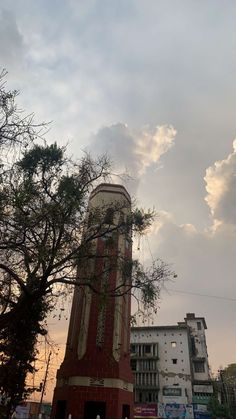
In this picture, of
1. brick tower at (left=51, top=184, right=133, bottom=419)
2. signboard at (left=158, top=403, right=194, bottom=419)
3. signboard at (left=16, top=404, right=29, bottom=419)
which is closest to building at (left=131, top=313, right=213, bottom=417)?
signboard at (left=158, top=403, right=194, bottom=419)

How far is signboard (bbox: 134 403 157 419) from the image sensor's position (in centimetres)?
4850

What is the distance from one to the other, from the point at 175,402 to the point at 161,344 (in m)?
8.66

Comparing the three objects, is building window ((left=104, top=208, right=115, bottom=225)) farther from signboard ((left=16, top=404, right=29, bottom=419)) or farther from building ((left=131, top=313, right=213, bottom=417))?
signboard ((left=16, top=404, right=29, bottom=419))

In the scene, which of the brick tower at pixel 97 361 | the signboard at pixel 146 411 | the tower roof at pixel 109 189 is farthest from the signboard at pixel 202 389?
the tower roof at pixel 109 189

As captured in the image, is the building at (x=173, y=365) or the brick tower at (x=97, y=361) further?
the building at (x=173, y=365)

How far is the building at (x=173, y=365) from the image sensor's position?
165 feet

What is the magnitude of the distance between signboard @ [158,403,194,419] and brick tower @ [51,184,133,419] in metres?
25.8

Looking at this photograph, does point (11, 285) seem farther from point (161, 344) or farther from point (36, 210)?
point (161, 344)

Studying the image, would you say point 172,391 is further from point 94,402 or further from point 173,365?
point 94,402

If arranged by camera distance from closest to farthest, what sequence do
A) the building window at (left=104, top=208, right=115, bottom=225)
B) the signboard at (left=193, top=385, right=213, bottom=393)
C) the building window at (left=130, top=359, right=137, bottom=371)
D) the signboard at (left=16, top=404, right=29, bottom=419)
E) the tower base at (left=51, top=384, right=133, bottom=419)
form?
the building window at (left=104, top=208, right=115, bottom=225) → the tower base at (left=51, top=384, right=133, bottom=419) → the signboard at (left=193, top=385, right=213, bottom=393) → the signboard at (left=16, top=404, right=29, bottom=419) → the building window at (left=130, top=359, right=137, bottom=371)

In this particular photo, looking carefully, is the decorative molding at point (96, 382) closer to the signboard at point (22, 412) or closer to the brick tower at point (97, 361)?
the brick tower at point (97, 361)

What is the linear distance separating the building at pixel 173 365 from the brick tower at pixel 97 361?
90.0ft

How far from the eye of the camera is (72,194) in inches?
603

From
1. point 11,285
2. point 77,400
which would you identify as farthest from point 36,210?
point 77,400
